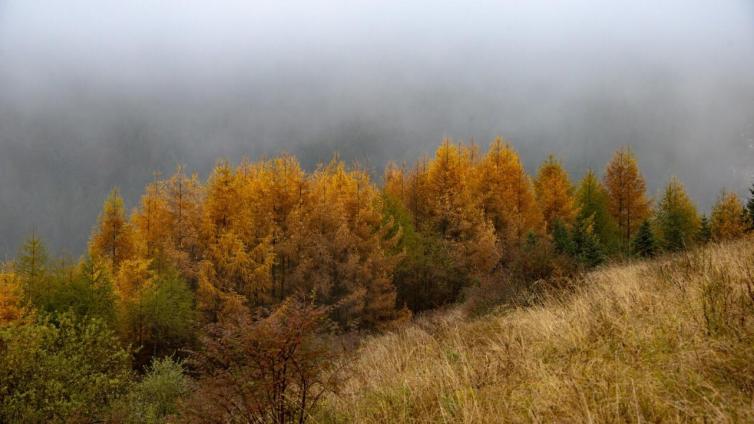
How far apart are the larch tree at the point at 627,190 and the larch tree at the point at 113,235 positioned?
31.2 metres

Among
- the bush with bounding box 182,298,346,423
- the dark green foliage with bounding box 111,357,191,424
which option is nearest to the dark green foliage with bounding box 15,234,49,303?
the dark green foliage with bounding box 111,357,191,424

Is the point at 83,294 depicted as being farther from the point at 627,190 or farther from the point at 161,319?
the point at 627,190

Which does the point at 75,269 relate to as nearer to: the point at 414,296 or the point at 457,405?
the point at 414,296

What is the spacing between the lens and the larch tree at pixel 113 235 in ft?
86.4

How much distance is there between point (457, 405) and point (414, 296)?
2098 cm

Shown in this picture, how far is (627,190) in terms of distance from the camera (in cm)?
3288

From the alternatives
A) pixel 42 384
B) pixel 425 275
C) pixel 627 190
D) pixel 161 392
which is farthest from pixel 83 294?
pixel 627 190

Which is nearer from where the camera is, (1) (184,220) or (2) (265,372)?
(2) (265,372)

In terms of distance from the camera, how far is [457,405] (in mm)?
3252

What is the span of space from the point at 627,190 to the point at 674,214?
3261mm

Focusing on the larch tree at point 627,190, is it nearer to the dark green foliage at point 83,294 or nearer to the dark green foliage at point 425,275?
the dark green foliage at point 425,275

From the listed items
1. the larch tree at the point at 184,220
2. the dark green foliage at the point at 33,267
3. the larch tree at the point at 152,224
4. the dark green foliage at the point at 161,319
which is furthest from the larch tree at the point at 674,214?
the dark green foliage at the point at 33,267

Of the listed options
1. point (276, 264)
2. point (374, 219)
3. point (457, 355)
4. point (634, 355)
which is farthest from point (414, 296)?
point (634, 355)

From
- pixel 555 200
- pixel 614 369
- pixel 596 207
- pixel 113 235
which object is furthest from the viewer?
pixel 596 207
